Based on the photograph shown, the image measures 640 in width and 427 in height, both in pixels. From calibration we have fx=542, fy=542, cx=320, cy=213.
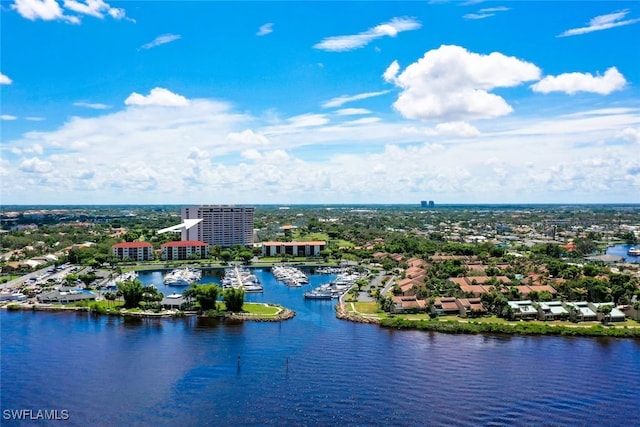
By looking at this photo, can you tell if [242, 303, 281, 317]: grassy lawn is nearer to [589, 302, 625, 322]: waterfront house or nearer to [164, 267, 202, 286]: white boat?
[164, 267, 202, 286]: white boat

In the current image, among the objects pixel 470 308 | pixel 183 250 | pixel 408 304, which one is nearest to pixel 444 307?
pixel 470 308

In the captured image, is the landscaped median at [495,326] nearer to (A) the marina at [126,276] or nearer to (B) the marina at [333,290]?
(B) the marina at [333,290]

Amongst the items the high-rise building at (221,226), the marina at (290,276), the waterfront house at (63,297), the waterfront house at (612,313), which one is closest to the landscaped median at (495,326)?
the waterfront house at (612,313)

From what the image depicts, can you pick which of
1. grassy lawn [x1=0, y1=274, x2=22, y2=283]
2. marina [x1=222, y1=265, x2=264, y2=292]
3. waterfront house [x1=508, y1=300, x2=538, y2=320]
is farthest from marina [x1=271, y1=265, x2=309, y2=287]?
grassy lawn [x1=0, y1=274, x2=22, y2=283]

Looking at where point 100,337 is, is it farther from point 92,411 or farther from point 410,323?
point 410,323

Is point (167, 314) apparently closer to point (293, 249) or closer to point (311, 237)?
point (293, 249)

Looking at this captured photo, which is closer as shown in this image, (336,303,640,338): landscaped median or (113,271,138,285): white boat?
(336,303,640,338): landscaped median
